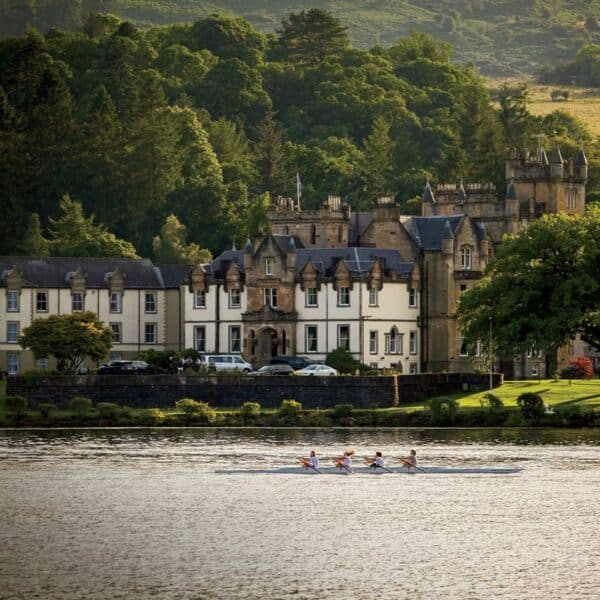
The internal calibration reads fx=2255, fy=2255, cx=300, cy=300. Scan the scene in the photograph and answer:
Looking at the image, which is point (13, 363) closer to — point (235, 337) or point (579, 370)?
point (235, 337)

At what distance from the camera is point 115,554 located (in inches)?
3701

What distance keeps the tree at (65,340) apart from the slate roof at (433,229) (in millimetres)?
27236

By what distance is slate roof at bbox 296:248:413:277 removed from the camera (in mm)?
175250

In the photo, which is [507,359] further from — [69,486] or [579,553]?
[579,553]

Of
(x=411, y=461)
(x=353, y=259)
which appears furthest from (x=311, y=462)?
(x=353, y=259)

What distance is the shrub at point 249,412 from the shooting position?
146 metres

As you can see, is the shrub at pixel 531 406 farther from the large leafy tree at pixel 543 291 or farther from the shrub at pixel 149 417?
the shrub at pixel 149 417

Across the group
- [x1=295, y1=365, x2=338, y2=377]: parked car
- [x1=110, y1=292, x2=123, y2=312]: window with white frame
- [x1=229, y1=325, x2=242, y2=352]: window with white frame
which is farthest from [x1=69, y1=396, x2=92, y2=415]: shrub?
[x1=110, y1=292, x2=123, y2=312]: window with white frame

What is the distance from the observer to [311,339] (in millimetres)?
175125

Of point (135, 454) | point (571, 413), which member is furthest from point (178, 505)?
point (571, 413)

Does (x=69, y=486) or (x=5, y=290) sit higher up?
(x=5, y=290)

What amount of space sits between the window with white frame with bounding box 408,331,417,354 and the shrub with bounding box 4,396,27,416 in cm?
3634

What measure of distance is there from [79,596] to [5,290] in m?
98.3

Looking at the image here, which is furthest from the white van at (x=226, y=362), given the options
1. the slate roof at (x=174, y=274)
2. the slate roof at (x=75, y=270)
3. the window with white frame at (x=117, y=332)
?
the slate roof at (x=75, y=270)
